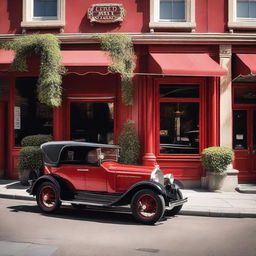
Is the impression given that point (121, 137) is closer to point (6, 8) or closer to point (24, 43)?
point (24, 43)

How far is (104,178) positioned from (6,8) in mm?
7999

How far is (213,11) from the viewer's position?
12531mm

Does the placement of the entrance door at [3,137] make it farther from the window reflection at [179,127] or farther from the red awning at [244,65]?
the red awning at [244,65]

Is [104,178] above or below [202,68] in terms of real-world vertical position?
below

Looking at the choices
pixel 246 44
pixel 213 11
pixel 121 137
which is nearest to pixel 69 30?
pixel 121 137

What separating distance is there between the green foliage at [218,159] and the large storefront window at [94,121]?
10.8 ft

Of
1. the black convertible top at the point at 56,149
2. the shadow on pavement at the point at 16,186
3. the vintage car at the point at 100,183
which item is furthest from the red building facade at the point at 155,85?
the vintage car at the point at 100,183

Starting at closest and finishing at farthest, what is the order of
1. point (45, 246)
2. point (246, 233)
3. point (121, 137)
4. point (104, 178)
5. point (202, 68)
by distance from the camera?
point (45, 246), point (246, 233), point (104, 178), point (202, 68), point (121, 137)

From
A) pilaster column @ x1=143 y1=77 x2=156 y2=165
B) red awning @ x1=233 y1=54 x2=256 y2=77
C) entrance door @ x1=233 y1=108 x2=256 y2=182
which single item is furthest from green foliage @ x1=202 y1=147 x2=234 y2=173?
red awning @ x1=233 y1=54 x2=256 y2=77

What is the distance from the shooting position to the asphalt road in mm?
5750

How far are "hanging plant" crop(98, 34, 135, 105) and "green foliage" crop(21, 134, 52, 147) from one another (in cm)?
281

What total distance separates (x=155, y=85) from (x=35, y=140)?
4254 mm

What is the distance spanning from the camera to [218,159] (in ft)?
37.0

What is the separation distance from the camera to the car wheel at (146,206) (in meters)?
7.46
